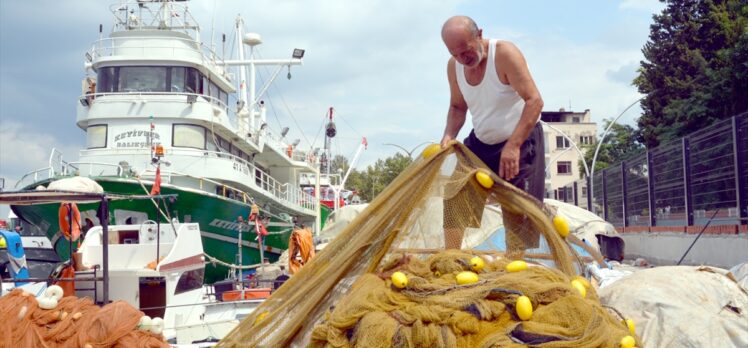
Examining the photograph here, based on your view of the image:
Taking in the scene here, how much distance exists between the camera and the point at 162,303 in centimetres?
1193

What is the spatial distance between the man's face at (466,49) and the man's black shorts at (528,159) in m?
0.51

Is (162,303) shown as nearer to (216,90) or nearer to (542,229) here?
(542,229)

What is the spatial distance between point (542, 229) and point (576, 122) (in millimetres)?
78005

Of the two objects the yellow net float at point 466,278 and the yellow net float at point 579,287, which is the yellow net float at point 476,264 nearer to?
the yellow net float at point 466,278

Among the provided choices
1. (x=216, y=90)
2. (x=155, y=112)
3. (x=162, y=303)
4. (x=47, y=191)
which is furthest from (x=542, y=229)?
(x=216, y=90)

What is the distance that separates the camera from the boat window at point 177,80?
21.4 meters

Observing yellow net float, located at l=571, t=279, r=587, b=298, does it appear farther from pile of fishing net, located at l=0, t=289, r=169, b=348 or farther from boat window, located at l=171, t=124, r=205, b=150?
boat window, located at l=171, t=124, r=205, b=150

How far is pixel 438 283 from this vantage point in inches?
116

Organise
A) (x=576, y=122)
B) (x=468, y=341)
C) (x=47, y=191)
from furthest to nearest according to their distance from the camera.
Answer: (x=576, y=122), (x=47, y=191), (x=468, y=341)

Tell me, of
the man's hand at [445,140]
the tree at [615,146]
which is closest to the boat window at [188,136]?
the man's hand at [445,140]

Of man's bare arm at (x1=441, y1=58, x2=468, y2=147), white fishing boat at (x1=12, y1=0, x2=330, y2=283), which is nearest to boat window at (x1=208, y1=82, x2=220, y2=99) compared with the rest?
white fishing boat at (x1=12, y1=0, x2=330, y2=283)

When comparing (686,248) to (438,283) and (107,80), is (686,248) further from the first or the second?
(107,80)

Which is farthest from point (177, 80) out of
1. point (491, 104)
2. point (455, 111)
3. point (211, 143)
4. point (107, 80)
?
point (491, 104)

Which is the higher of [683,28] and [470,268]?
[683,28]
